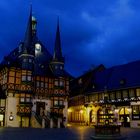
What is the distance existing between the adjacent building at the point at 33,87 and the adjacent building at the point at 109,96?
6431 millimetres

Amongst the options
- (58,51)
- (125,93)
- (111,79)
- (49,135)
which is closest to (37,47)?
(58,51)

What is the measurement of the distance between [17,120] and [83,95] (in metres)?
17.5

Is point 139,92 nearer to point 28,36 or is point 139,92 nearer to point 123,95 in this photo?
point 123,95

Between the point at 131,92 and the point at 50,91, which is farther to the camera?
the point at 50,91

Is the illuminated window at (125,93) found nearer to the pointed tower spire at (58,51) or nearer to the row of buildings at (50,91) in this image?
the row of buildings at (50,91)

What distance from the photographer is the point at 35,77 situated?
2088 inches

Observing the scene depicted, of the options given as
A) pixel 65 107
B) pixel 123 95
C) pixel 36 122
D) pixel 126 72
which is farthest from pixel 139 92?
pixel 36 122

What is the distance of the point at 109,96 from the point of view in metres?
54.6

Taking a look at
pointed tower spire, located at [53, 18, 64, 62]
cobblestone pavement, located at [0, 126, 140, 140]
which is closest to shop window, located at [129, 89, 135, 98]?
pointed tower spire, located at [53, 18, 64, 62]

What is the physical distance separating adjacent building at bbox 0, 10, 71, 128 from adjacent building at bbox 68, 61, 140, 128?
6431mm

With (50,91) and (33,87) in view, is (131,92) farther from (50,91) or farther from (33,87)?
(33,87)

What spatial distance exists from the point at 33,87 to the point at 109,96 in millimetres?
14663

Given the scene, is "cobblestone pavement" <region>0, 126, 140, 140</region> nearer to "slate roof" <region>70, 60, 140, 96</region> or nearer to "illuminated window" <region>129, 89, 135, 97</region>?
"illuminated window" <region>129, 89, 135, 97</region>

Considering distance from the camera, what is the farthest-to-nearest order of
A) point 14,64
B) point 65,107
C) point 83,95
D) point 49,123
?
point 83,95
point 65,107
point 14,64
point 49,123
